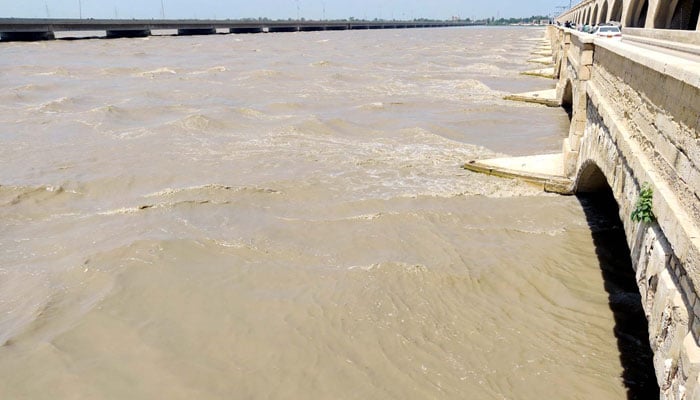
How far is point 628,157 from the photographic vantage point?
579 centimetres

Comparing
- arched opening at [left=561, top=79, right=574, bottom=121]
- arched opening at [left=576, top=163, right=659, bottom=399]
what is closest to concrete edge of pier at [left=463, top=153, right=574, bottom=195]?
arched opening at [left=576, top=163, right=659, bottom=399]

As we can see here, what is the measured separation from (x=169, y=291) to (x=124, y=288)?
0.70m

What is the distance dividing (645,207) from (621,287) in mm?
3339

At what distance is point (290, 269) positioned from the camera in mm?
8273

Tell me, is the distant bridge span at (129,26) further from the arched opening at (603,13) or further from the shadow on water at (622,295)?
the shadow on water at (622,295)

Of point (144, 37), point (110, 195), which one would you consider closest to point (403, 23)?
point (144, 37)

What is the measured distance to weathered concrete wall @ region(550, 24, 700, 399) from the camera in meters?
3.73

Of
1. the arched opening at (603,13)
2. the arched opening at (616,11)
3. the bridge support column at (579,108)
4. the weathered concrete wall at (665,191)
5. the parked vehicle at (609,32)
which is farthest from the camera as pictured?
the arched opening at (603,13)

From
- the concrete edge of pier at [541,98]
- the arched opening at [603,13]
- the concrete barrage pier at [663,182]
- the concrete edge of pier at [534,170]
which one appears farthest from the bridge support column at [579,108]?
the arched opening at [603,13]

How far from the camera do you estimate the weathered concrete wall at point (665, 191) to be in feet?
12.2

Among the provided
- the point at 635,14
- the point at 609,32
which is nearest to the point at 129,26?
the point at 635,14

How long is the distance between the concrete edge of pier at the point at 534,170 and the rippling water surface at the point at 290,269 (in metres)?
0.34

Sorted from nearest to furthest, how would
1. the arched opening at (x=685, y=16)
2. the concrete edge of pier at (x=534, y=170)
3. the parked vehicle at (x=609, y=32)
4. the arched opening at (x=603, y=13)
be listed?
the concrete edge of pier at (x=534, y=170) → the parked vehicle at (x=609, y=32) → the arched opening at (x=685, y=16) → the arched opening at (x=603, y=13)

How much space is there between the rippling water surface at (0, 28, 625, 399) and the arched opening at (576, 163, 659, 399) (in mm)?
175
